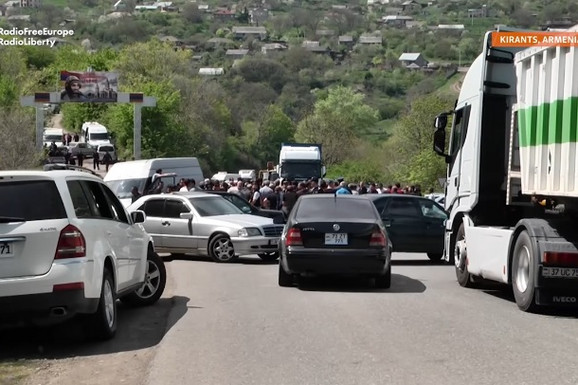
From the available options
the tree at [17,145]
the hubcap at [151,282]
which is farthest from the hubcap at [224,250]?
the tree at [17,145]

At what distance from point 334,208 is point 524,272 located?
4.17 metres

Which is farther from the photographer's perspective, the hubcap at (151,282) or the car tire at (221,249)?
the car tire at (221,249)

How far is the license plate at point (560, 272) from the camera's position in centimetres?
1302

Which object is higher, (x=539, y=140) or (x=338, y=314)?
(x=539, y=140)

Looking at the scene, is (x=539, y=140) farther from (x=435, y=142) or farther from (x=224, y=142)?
(x=224, y=142)

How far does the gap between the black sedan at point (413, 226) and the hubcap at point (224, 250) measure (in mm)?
3320

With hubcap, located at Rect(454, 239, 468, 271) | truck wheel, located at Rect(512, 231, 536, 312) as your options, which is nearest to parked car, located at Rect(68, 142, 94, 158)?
hubcap, located at Rect(454, 239, 468, 271)

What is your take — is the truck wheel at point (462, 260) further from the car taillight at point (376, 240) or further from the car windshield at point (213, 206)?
the car windshield at point (213, 206)

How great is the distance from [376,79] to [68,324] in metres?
177

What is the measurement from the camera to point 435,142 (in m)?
18.4

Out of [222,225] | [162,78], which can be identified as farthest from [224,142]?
[222,225]

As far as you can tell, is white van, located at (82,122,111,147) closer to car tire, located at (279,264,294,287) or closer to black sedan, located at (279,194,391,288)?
car tire, located at (279,264,294,287)

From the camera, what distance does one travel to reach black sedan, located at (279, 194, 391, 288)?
16312 mm

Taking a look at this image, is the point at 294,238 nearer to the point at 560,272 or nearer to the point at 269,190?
the point at 560,272
